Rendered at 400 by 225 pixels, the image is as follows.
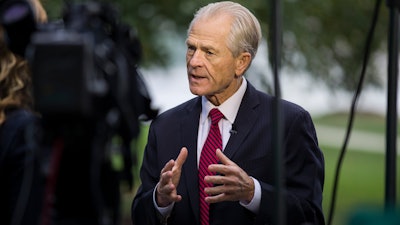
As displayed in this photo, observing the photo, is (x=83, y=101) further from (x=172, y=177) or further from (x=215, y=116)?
(x=215, y=116)

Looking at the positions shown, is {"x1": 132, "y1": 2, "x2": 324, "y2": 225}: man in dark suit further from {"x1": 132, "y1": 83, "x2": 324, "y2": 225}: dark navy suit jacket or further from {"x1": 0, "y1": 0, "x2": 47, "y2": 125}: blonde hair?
{"x1": 0, "y1": 0, "x2": 47, "y2": 125}: blonde hair

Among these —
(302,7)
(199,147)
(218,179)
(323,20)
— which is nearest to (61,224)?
(218,179)

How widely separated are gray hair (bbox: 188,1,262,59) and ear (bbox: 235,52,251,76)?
0.02 metres

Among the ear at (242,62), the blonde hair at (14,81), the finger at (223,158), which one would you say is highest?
the blonde hair at (14,81)

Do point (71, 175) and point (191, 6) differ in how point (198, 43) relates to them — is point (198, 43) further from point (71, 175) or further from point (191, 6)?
point (191, 6)

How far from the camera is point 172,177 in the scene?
3480 mm

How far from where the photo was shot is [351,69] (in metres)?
10.8

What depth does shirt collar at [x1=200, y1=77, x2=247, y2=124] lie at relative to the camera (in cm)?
387

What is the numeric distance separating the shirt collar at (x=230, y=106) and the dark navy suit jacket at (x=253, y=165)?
20 millimetres

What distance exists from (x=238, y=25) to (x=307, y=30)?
579 cm

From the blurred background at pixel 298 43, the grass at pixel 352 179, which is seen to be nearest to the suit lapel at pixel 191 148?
the blurred background at pixel 298 43

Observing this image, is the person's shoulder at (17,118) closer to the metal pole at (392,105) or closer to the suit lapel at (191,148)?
the suit lapel at (191,148)

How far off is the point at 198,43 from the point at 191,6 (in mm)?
4841

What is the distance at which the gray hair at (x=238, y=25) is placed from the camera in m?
3.77
